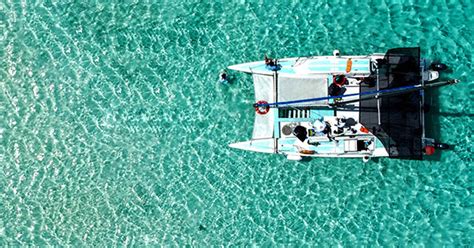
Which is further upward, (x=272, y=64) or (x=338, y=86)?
(x=272, y=64)

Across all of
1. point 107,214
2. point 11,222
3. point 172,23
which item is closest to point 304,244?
point 107,214

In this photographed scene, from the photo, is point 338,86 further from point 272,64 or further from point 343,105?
point 272,64

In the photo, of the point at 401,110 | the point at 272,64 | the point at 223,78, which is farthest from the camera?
the point at 223,78

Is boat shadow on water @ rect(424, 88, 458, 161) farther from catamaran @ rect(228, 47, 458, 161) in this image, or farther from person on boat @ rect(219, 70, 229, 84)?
person on boat @ rect(219, 70, 229, 84)

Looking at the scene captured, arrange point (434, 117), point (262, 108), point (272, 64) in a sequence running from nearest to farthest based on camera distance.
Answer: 1. point (272, 64)
2. point (262, 108)
3. point (434, 117)

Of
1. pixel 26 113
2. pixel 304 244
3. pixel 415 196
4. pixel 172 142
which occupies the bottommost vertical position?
pixel 304 244

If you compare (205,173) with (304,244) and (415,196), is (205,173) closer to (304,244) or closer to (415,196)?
(304,244)

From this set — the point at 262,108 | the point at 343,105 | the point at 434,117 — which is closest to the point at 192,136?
the point at 262,108

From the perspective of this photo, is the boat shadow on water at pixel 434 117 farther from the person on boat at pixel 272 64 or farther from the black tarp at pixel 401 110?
the person on boat at pixel 272 64
